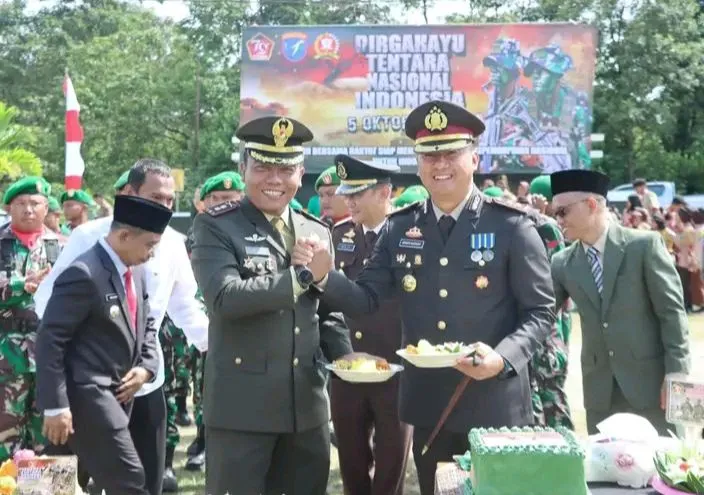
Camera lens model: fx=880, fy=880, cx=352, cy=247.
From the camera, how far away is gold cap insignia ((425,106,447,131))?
336 centimetres

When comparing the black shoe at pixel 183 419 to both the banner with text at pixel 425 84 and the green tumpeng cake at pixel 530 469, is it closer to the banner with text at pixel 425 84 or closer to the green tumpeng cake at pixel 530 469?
the green tumpeng cake at pixel 530 469

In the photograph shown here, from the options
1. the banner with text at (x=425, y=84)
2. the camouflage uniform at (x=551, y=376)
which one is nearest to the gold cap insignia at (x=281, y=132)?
the camouflage uniform at (x=551, y=376)

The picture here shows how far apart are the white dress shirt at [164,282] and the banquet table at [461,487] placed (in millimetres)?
1796

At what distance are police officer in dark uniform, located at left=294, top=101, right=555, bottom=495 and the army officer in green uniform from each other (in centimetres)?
24

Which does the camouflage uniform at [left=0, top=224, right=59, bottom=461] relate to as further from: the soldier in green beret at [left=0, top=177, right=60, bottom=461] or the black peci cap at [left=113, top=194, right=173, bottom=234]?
the black peci cap at [left=113, top=194, right=173, bottom=234]

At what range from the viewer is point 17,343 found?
227 inches

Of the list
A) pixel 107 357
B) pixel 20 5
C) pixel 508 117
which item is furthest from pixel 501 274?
pixel 20 5

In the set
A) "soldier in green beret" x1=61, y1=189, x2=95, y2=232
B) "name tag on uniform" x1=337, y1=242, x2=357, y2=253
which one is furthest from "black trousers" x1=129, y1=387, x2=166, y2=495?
"soldier in green beret" x1=61, y1=189, x2=95, y2=232

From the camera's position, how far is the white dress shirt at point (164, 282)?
429 cm

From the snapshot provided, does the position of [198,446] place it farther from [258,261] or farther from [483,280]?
[483,280]

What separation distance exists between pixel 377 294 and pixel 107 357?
1144 mm

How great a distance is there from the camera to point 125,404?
3812 mm

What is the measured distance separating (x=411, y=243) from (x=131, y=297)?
4.00 feet

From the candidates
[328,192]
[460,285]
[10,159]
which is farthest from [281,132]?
[10,159]
